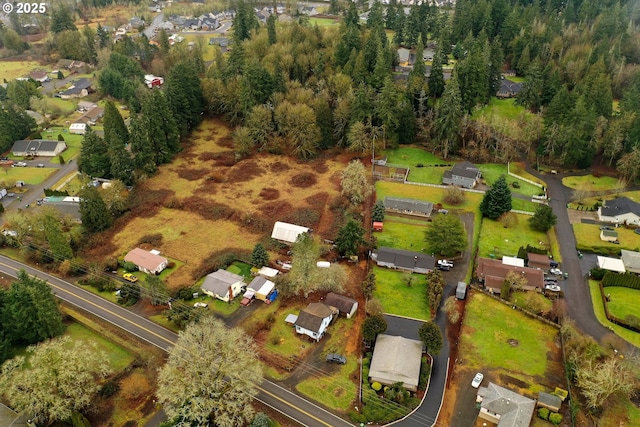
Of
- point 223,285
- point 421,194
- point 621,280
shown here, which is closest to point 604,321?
point 621,280

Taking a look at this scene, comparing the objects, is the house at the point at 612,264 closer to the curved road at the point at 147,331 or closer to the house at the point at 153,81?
the curved road at the point at 147,331

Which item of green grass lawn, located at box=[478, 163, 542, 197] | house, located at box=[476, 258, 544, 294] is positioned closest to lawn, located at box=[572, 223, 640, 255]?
green grass lawn, located at box=[478, 163, 542, 197]

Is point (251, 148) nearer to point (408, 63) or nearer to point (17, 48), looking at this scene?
point (408, 63)

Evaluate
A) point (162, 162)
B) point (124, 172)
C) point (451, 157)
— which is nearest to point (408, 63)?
point (451, 157)

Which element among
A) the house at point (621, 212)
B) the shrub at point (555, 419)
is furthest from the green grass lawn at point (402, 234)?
the shrub at point (555, 419)

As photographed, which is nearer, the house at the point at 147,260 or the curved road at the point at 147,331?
the curved road at the point at 147,331

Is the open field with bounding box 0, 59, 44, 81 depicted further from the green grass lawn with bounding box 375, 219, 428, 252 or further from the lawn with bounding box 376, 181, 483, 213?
the green grass lawn with bounding box 375, 219, 428, 252
